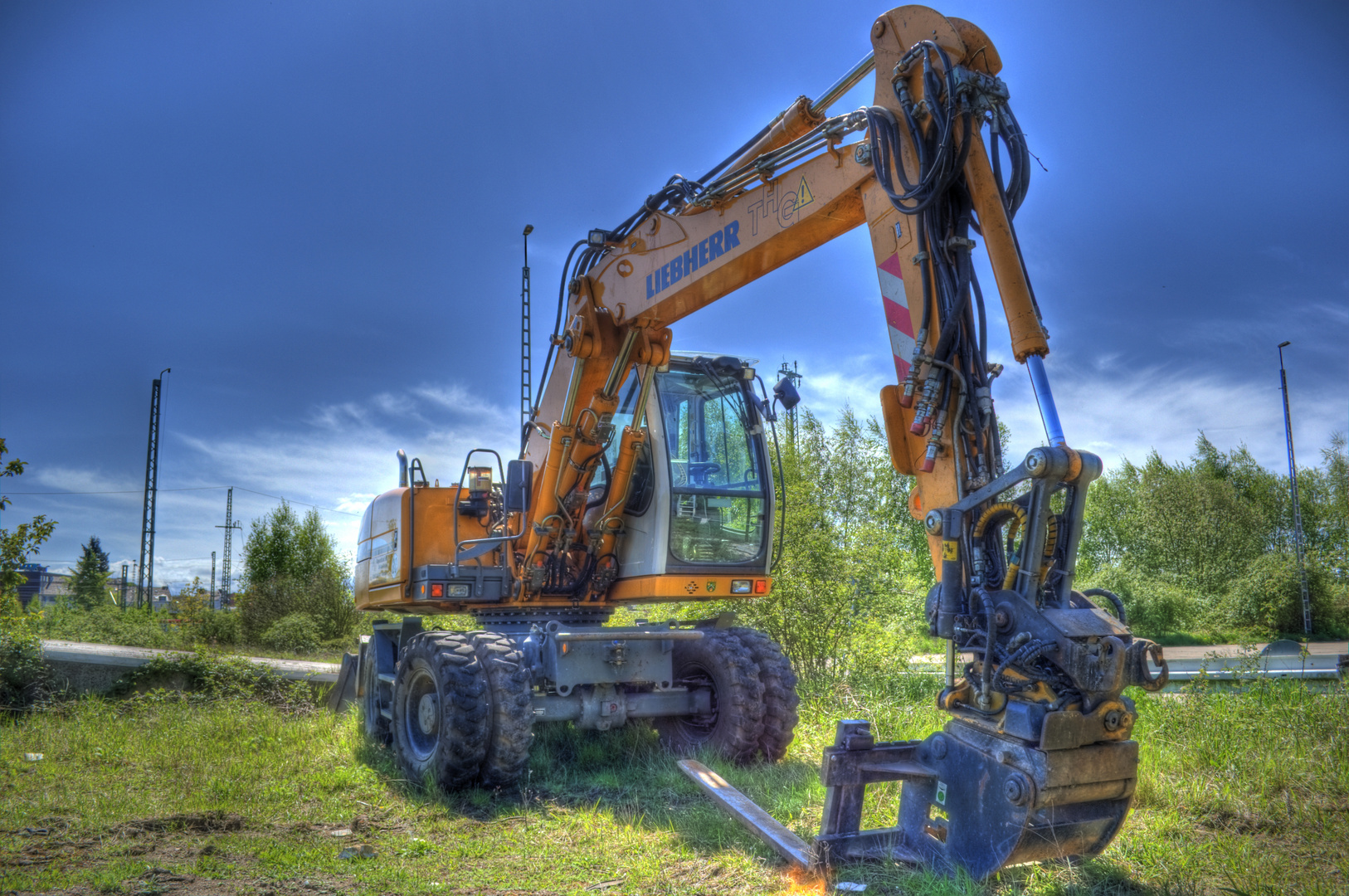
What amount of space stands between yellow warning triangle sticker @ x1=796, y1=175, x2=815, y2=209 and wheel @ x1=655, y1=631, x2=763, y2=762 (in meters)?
3.40

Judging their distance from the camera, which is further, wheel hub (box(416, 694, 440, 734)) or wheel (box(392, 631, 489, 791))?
wheel hub (box(416, 694, 440, 734))

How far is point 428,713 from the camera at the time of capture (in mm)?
6762

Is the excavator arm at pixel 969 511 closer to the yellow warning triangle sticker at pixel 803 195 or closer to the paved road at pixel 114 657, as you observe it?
the yellow warning triangle sticker at pixel 803 195

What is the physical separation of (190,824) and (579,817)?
2351 mm

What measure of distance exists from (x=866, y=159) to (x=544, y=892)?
391 centimetres

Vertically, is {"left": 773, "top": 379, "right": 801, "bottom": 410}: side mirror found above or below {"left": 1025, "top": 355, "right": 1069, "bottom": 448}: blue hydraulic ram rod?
above

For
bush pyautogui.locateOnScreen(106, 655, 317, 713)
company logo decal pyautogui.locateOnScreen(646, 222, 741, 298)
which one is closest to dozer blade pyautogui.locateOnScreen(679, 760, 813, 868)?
company logo decal pyautogui.locateOnScreen(646, 222, 741, 298)

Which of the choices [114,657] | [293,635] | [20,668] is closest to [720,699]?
[114,657]

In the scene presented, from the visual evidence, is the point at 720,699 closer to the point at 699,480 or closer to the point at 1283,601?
the point at 699,480

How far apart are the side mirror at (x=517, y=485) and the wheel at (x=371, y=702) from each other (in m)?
2.39

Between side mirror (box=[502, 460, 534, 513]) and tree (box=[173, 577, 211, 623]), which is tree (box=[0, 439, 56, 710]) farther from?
tree (box=[173, 577, 211, 623])

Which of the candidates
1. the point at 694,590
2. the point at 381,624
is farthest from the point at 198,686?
the point at 694,590

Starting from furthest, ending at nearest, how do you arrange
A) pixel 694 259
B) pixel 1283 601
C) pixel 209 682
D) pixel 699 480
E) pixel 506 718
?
pixel 1283 601 < pixel 209 682 < pixel 699 480 < pixel 694 259 < pixel 506 718

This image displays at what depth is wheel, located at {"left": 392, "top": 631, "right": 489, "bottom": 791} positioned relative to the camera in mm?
6031
